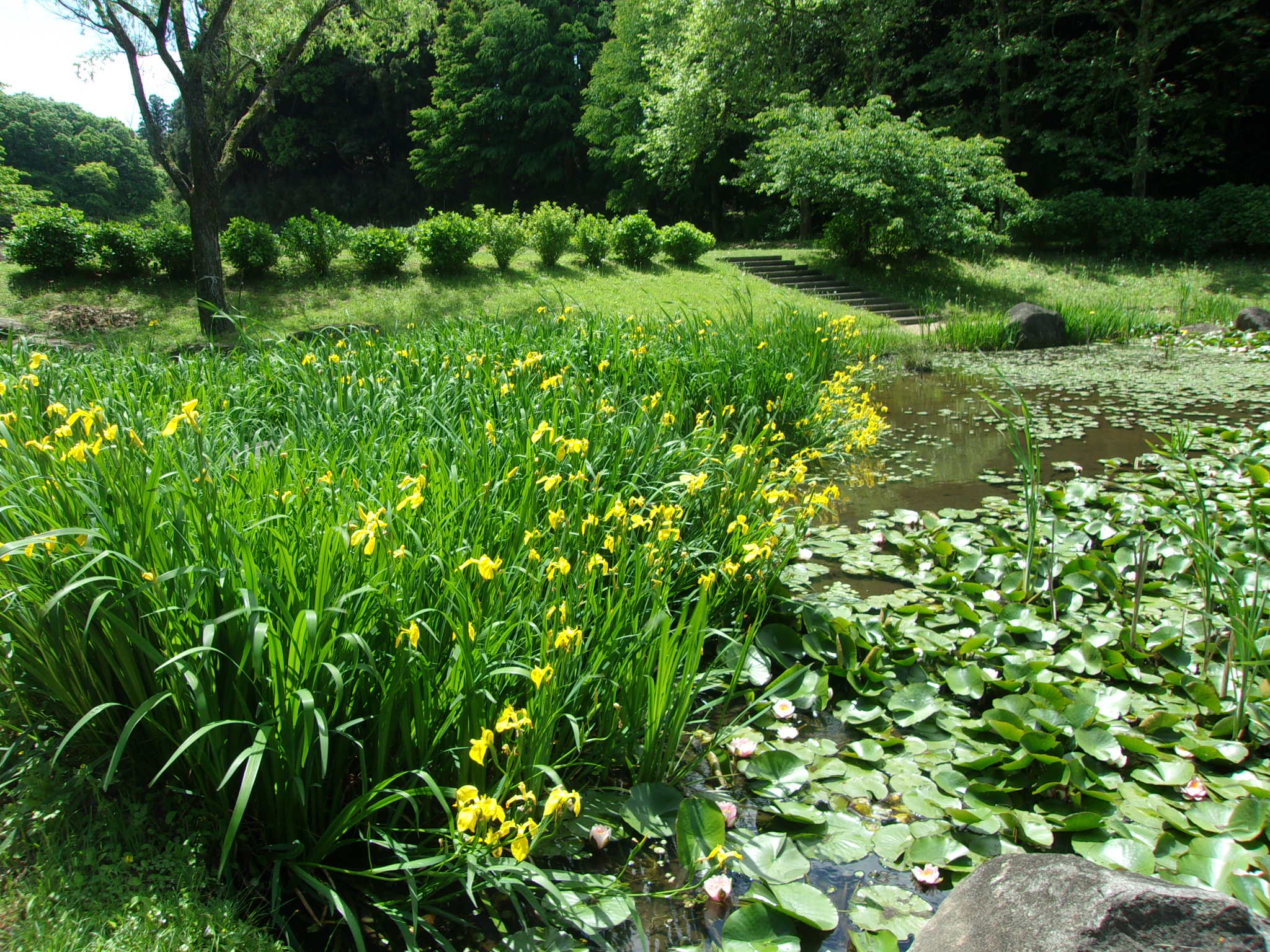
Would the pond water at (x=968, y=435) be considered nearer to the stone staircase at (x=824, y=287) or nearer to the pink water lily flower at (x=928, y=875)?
the pink water lily flower at (x=928, y=875)

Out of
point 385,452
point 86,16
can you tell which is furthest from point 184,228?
point 385,452

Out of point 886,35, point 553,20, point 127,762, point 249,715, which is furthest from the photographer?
point 553,20

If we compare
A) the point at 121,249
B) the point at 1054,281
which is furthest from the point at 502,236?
the point at 1054,281

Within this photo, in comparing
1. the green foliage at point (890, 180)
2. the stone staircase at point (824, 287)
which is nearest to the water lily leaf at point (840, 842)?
the stone staircase at point (824, 287)

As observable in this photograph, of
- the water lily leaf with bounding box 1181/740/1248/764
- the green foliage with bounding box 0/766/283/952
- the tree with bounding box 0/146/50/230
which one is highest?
the tree with bounding box 0/146/50/230

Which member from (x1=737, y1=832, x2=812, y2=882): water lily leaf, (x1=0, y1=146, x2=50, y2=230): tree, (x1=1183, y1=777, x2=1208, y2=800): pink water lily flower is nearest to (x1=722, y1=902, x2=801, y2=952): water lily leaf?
(x1=737, y1=832, x2=812, y2=882): water lily leaf

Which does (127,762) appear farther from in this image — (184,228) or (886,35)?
(886,35)

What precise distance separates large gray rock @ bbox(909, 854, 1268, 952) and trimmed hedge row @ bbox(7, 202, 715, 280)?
42.9 feet

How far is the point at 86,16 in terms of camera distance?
29.5 ft

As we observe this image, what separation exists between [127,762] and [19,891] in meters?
0.34

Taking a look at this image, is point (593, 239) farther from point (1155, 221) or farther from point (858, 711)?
point (858, 711)

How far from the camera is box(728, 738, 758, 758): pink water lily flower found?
89.8 inches

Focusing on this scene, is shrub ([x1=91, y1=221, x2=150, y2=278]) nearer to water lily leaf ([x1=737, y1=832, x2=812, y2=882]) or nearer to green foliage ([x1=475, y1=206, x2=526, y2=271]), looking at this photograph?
green foliage ([x1=475, y1=206, x2=526, y2=271])

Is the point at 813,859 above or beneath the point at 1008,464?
beneath
